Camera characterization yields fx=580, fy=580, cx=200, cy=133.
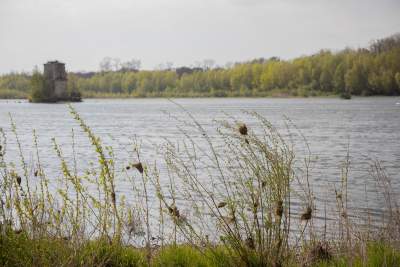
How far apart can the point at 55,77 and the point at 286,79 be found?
6083 cm

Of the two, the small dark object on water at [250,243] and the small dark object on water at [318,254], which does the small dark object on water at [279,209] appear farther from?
the small dark object on water at [318,254]

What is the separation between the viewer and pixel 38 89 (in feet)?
430

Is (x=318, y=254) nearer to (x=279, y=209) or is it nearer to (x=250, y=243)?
(x=250, y=243)

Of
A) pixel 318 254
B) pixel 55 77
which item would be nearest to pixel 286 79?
pixel 55 77

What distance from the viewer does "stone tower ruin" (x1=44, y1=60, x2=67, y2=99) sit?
130 metres

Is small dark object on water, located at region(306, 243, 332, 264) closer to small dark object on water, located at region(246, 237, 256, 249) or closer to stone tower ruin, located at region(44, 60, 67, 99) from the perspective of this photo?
small dark object on water, located at region(246, 237, 256, 249)

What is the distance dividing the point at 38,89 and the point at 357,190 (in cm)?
12342

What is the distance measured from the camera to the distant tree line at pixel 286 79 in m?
130

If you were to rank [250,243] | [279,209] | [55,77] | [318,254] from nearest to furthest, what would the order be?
[279,209] < [250,243] < [318,254] < [55,77]

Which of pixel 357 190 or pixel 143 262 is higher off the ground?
pixel 143 262

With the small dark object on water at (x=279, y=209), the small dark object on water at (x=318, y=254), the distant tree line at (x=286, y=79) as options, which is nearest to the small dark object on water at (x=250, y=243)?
the small dark object on water at (x=279, y=209)

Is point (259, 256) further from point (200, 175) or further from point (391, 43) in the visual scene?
point (391, 43)

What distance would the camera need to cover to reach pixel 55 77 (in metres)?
129

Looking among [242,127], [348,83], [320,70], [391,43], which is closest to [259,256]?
[242,127]
